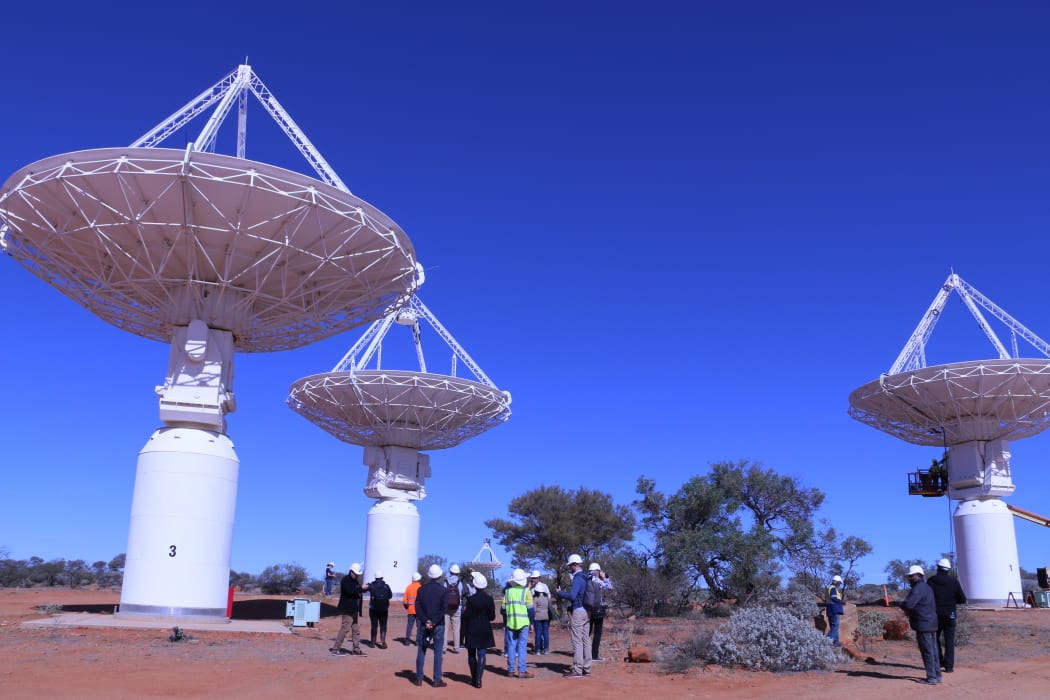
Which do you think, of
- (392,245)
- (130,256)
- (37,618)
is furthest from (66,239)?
(37,618)

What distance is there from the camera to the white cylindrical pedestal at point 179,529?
2106cm

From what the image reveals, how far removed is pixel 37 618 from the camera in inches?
835

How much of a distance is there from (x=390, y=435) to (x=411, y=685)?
87.2ft

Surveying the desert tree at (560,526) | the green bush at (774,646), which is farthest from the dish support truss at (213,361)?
the desert tree at (560,526)

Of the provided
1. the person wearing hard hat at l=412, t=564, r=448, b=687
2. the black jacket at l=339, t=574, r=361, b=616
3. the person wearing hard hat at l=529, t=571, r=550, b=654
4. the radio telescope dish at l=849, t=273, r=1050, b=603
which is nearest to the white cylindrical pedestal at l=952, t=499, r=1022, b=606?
the radio telescope dish at l=849, t=273, r=1050, b=603

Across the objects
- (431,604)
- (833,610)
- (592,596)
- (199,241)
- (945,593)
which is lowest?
(833,610)

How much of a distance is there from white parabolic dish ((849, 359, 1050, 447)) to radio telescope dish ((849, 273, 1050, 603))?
0.04 metres

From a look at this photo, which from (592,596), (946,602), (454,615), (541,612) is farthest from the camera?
(454,615)

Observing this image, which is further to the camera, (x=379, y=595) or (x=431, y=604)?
(x=379, y=595)

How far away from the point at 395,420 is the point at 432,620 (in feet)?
85.3

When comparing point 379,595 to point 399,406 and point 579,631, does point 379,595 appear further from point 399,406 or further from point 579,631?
point 399,406

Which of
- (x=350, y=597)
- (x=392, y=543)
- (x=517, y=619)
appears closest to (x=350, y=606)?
(x=350, y=597)

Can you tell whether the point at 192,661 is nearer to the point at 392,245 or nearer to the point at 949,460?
the point at 392,245

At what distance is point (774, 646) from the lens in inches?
563
